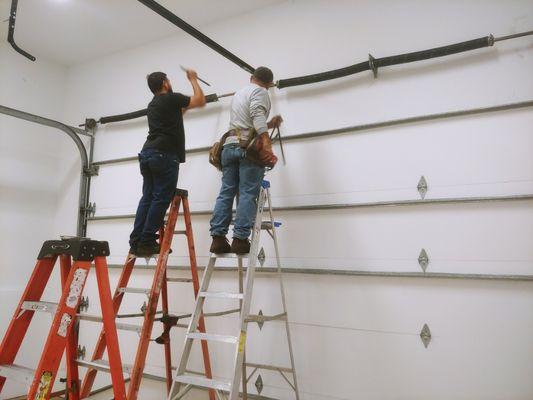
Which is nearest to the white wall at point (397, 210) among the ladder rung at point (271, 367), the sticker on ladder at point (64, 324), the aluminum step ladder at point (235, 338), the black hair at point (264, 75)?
the ladder rung at point (271, 367)

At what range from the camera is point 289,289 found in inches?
131

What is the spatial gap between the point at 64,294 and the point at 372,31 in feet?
10.1

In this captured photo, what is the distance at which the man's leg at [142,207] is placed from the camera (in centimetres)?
293

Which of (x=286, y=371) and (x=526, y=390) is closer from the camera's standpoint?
(x=526, y=390)

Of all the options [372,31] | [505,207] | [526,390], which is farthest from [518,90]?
[526,390]

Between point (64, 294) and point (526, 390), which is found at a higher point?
point (64, 294)

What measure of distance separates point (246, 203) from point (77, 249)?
3.83 feet

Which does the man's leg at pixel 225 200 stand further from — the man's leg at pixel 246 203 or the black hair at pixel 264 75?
the black hair at pixel 264 75

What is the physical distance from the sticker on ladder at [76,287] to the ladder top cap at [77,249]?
69mm

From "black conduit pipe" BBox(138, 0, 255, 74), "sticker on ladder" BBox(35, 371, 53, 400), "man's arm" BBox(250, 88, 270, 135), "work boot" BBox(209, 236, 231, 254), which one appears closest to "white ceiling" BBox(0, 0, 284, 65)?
"black conduit pipe" BBox(138, 0, 255, 74)

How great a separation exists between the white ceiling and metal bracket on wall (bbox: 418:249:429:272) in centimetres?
275

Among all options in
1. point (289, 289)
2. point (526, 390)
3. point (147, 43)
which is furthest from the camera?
point (147, 43)

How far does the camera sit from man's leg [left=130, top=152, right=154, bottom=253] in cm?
293

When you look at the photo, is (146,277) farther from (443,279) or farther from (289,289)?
(443,279)
